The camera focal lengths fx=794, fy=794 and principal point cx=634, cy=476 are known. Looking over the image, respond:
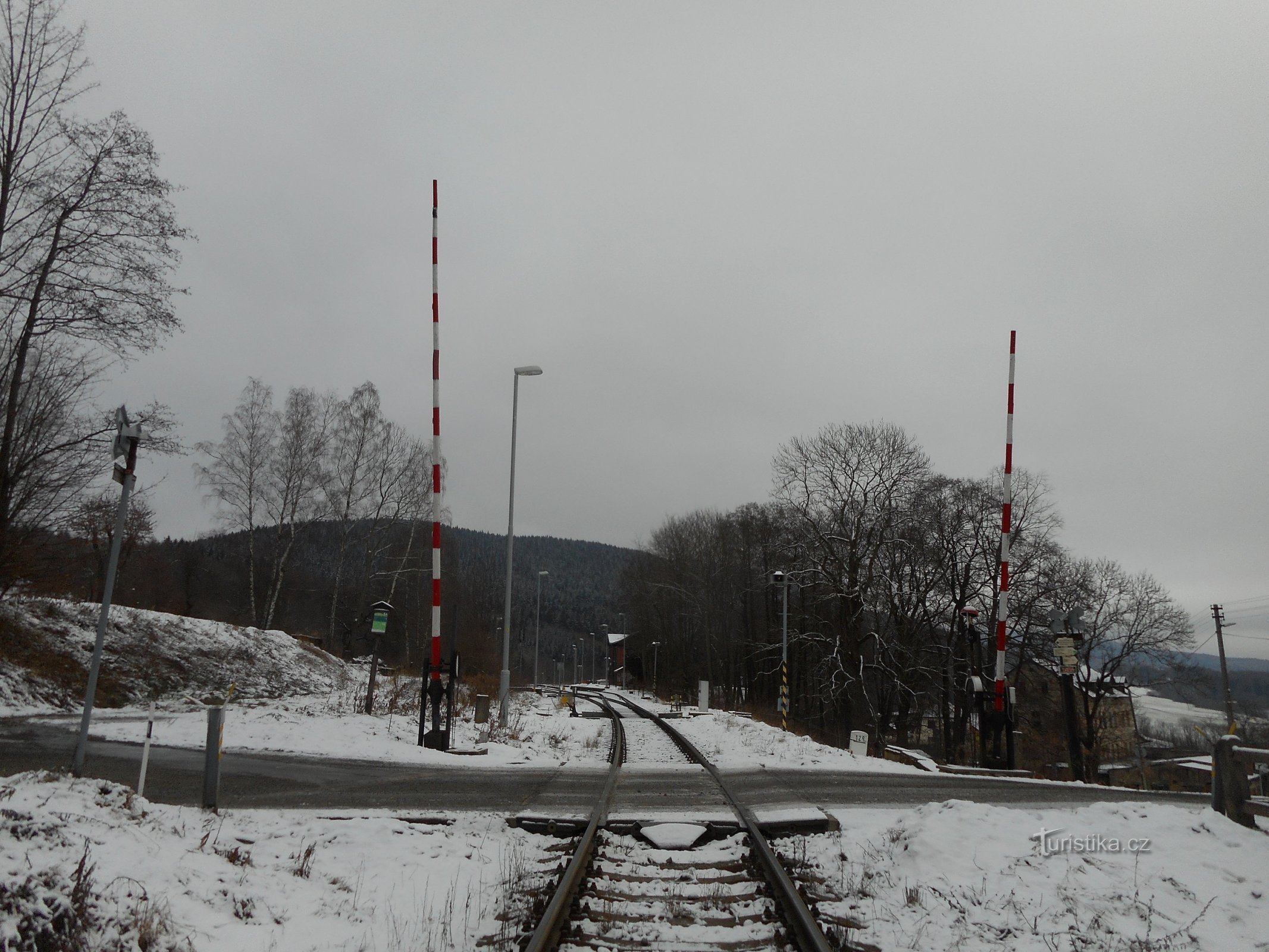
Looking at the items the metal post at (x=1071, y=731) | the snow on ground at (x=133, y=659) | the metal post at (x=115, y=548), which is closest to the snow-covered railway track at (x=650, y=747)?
the snow on ground at (x=133, y=659)

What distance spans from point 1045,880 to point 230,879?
5.57 meters

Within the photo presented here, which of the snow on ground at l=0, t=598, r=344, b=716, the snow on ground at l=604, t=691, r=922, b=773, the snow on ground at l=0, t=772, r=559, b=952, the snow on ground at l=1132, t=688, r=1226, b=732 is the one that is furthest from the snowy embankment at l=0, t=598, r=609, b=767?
the snow on ground at l=1132, t=688, r=1226, b=732

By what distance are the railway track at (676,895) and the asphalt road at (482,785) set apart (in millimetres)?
1197

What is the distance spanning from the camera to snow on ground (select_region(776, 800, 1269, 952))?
484 cm

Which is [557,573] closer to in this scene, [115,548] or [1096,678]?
[1096,678]

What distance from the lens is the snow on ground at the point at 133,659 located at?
59.0 ft

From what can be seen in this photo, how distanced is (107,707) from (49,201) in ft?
37.5

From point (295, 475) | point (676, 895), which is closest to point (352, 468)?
point (295, 475)

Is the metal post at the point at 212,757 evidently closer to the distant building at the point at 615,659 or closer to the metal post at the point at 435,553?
the metal post at the point at 435,553

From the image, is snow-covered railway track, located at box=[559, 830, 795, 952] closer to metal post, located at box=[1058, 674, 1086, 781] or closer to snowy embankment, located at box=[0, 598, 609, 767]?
snowy embankment, located at box=[0, 598, 609, 767]

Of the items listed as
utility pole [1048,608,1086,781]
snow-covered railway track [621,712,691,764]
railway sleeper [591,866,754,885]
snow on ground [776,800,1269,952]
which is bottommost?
snow-covered railway track [621,712,691,764]

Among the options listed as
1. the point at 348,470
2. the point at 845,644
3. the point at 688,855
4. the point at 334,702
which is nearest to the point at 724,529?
the point at 845,644

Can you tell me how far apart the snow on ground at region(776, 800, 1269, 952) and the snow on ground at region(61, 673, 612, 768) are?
7.09 meters

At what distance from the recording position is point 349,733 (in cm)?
1425
